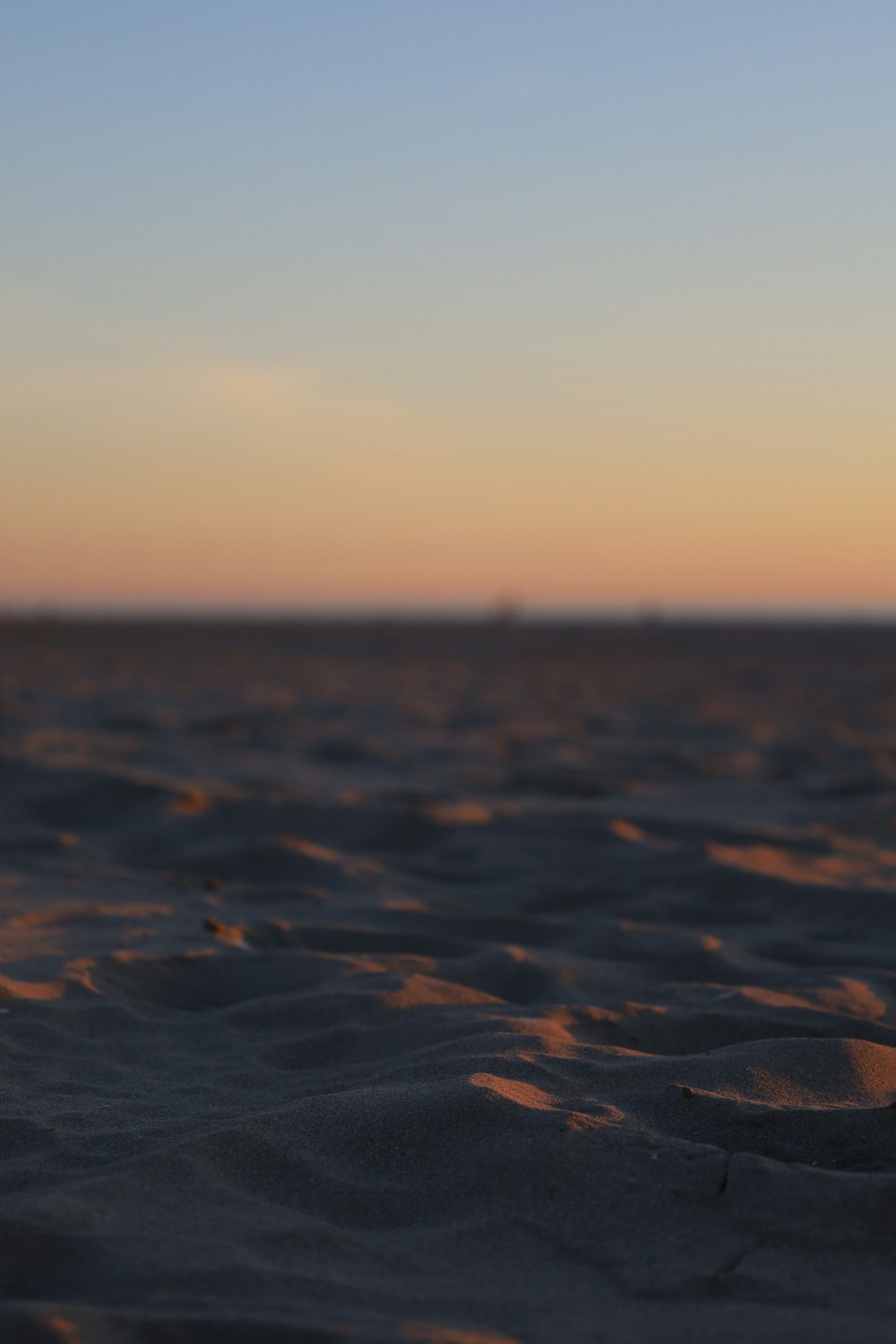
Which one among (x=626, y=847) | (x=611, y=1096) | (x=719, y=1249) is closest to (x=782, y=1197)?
(x=719, y=1249)

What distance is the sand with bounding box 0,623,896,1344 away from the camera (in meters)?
1.52

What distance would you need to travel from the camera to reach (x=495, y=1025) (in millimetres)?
2555

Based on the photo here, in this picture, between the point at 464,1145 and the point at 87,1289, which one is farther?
the point at 464,1145

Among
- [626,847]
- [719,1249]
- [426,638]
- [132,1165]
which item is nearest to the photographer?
[719,1249]

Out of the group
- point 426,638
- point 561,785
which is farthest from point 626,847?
point 426,638

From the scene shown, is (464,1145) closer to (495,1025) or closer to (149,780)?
(495,1025)

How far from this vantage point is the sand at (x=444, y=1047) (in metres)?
1.52

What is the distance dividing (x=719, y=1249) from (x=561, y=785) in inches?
166

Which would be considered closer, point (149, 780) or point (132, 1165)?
point (132, 1165)

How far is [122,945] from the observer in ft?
10.5

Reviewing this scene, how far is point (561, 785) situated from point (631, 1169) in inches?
159

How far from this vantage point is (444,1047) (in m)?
2.40

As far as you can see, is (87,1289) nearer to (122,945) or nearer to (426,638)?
(122,945)

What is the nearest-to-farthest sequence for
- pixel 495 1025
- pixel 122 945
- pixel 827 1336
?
pixel 827 1336 < pixel 495 1025 < pixel 122 945
